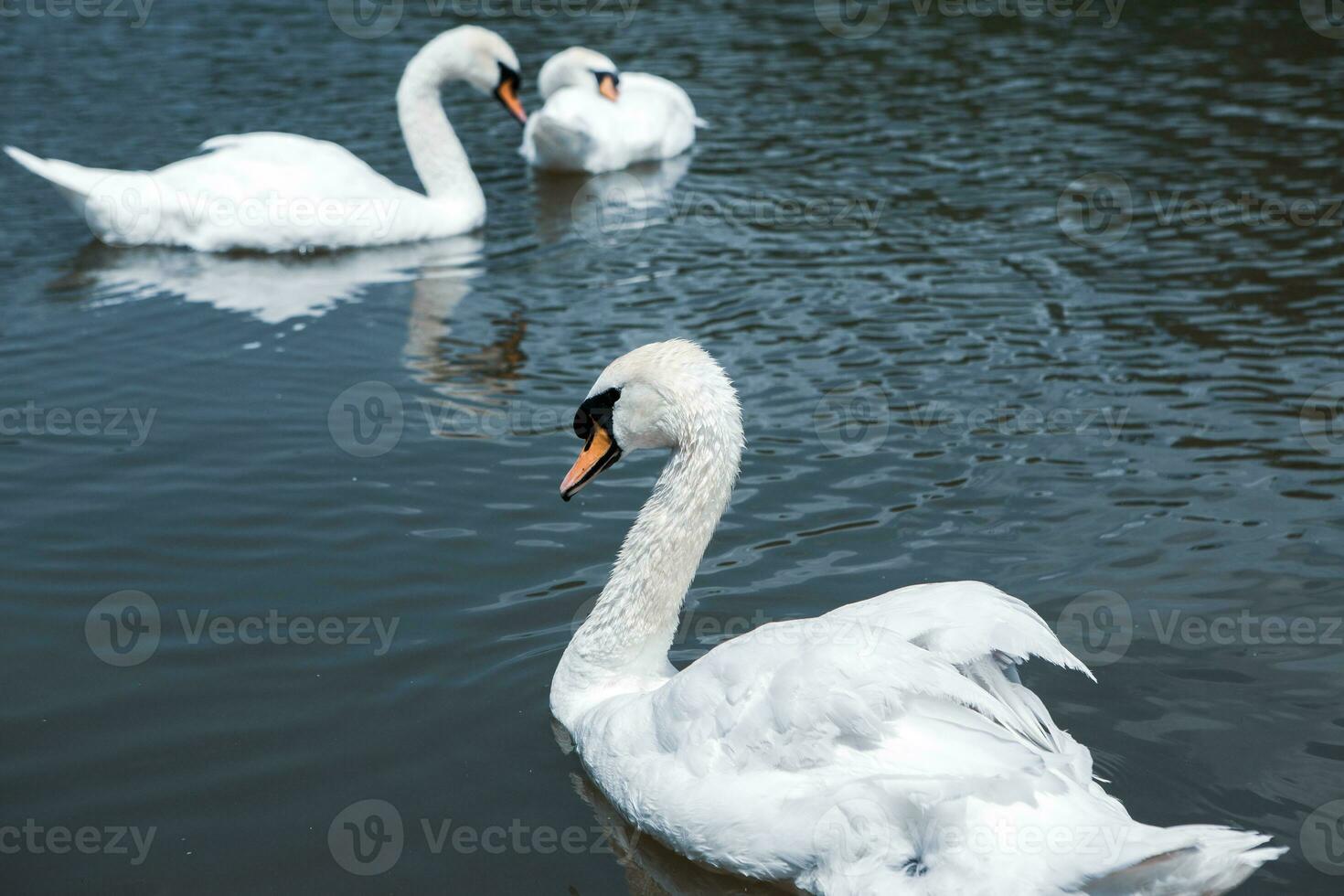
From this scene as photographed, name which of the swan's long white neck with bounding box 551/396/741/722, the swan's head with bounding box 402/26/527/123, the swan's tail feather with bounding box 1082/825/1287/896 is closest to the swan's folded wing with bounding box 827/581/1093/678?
the swan's tail feather with bounding box 1082/825/1287/896

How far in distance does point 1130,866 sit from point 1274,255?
7.95m

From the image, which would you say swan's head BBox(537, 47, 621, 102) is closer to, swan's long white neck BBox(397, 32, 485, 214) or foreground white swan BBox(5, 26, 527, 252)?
swan's long white neck BBox(397, 32, 485, 214)

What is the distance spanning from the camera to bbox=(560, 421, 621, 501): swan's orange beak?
539cm

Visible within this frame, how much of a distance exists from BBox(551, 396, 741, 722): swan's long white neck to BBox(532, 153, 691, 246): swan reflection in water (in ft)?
21.6

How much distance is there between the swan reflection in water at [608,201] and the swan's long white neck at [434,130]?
2.58 feet

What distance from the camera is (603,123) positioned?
1392 cm

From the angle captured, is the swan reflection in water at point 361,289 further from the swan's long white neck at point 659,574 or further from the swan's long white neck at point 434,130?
the swan's long white neck at point 659,574

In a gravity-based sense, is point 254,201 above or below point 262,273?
above

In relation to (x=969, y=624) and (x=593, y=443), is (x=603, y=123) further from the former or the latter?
(x=969, y=624)

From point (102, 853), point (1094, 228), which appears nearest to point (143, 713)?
point (102, 853)

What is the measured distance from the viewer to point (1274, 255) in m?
10.5

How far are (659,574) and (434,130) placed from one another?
25.4 feet

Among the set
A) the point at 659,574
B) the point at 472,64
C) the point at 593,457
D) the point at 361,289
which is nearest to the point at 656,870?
the point at 659,574

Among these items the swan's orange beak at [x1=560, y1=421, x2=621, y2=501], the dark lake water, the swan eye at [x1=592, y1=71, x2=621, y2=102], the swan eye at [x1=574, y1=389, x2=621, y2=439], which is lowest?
the dark lake water
